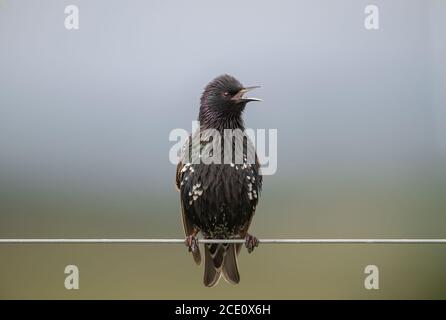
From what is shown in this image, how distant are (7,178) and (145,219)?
0.70 m

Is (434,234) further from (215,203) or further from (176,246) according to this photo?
(176,246)

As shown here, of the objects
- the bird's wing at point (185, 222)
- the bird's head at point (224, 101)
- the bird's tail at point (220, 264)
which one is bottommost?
the bird's tail at point (220, 264)

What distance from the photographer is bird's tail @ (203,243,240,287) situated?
2616 mm

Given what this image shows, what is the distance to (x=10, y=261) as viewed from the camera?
2.66 metres

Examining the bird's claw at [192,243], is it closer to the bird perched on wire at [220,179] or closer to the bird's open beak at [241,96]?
the bird perched on wire at [220,179]

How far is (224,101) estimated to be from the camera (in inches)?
101

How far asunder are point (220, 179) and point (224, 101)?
0.38 metres

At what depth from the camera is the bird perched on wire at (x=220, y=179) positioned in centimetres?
249

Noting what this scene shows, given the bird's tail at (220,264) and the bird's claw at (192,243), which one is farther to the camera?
the bird's tail at (220,264)

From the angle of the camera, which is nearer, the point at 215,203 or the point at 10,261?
the point at 215,203

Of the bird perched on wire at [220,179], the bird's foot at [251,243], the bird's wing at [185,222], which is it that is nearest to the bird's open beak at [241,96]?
the bird perched on wire at [220,179]

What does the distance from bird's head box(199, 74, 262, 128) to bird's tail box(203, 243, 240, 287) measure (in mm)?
606

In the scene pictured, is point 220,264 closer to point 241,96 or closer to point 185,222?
point 185,222

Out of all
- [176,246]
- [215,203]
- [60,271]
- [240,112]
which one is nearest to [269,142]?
[240,112]
